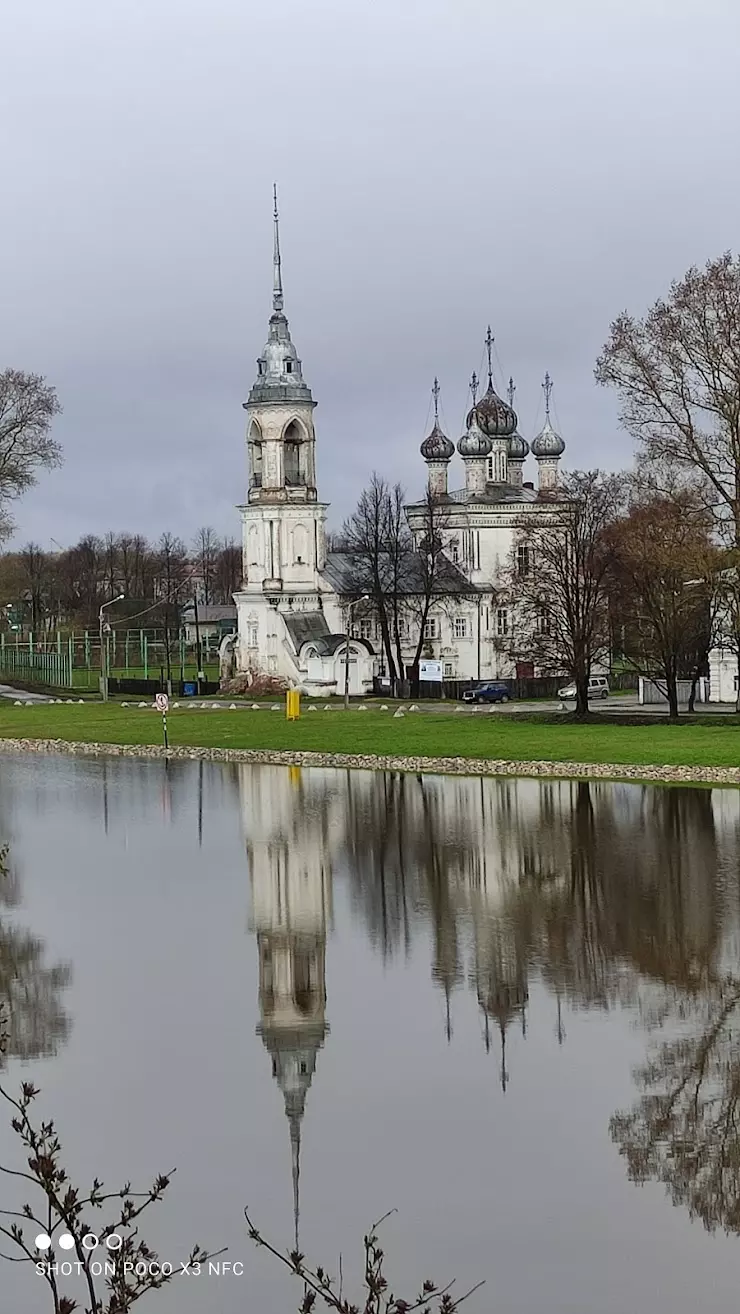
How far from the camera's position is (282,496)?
8588cm

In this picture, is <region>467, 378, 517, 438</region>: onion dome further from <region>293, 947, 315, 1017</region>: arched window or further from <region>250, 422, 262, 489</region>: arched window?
<region>293, 947, 315, 1017</region>: arched window

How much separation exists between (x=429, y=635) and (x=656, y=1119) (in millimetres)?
75405

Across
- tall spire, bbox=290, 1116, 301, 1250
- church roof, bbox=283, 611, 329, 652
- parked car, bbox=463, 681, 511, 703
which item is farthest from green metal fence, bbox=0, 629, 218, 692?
tall spire, bbox=290, 1116, 301, 1250

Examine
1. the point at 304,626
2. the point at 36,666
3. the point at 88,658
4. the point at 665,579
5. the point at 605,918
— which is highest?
the point at 665,579

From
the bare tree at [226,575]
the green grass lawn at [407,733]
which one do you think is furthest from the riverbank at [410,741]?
the bare tree at [226,575]

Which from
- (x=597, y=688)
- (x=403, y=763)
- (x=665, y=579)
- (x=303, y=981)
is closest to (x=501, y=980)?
(x=303, y=981)

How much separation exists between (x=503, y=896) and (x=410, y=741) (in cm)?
2476

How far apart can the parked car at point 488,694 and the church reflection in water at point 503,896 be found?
33720mm

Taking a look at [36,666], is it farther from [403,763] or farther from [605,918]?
[605,918]

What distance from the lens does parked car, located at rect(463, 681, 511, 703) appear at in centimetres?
7394

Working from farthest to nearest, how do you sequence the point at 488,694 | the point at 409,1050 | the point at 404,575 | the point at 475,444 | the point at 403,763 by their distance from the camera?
the point at 475,444 < the point at 404,575 < the point at 488,694 < the point at 403,763 < the point at 409,1050

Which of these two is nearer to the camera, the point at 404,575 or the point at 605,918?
the point at 605,918

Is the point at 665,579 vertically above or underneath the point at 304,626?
above

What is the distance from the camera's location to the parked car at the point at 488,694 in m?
73.9
